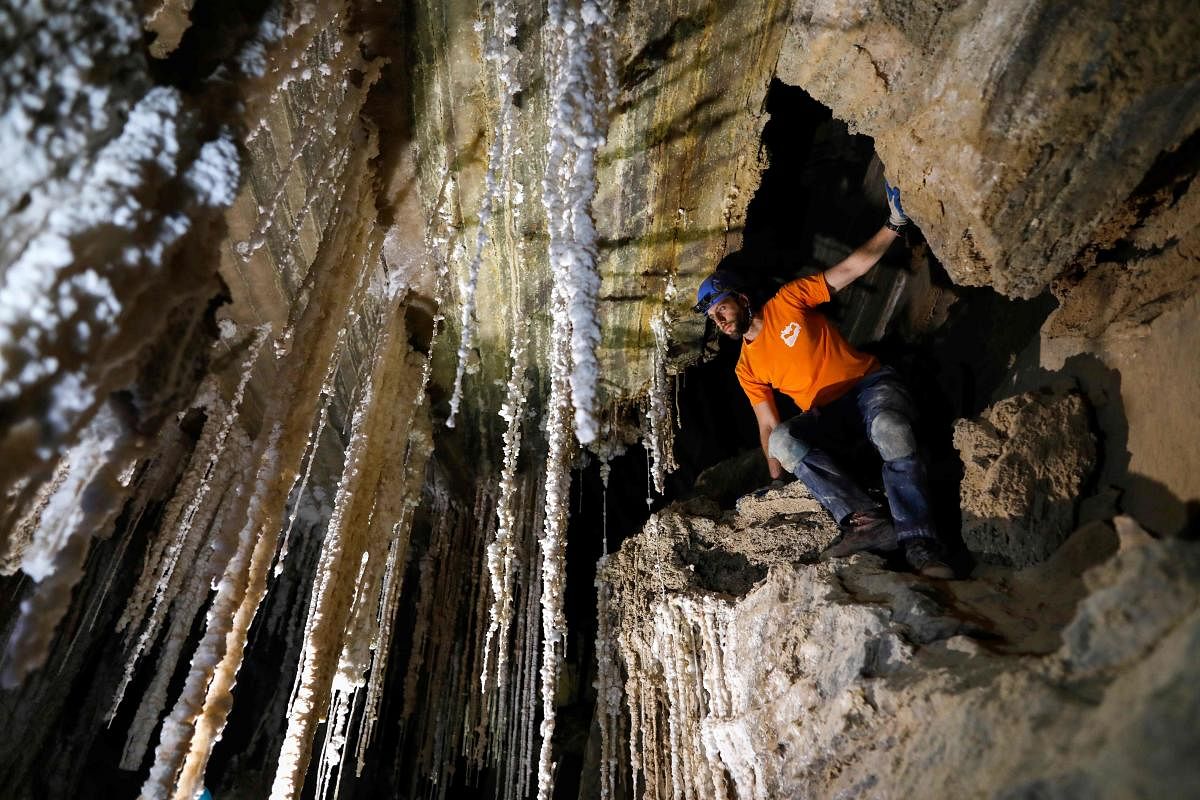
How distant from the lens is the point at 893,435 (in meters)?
3.02

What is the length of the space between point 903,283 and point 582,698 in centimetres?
580

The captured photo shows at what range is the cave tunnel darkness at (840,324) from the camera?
3.68 m


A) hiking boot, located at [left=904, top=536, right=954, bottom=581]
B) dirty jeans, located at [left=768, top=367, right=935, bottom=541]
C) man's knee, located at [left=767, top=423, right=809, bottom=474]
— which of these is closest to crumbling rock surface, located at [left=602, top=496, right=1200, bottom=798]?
hiking boot, located at [left=904, top=536, right=954, bottom=581]

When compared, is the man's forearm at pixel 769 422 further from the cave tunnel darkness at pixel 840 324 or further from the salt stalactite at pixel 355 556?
the salt stalactite at pixel 355 556

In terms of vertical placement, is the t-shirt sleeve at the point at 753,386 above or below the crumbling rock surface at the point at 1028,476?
above

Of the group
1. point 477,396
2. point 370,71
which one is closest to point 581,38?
point 370,71

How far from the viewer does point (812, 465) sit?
3283 millimetres

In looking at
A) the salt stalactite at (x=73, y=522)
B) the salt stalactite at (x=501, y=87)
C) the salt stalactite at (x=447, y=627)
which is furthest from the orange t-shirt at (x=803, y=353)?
the salt stalactite at (x=73, y=522)

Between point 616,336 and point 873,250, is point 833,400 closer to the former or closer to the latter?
point 873,250

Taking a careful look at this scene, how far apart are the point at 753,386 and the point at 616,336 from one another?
0.99 meters

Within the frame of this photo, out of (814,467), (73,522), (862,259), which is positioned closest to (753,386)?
(814,467)

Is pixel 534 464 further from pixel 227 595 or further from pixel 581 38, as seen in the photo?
pixel 581 38

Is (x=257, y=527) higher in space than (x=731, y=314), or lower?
lower

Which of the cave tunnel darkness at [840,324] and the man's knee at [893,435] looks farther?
the cave tunnel darkness at [840,324]
